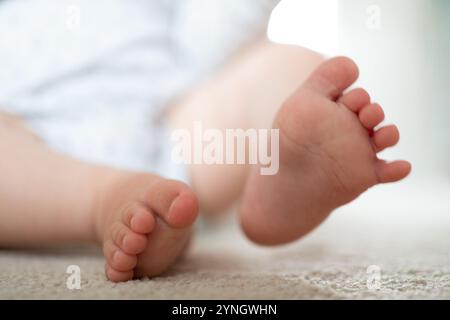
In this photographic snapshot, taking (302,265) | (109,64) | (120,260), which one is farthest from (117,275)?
(109,64)

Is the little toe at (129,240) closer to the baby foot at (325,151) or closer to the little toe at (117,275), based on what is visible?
the little toe at (117,275)

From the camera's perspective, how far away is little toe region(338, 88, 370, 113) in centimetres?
45

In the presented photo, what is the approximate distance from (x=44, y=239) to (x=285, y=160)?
0.25m

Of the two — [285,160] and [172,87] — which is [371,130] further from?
[172,87]

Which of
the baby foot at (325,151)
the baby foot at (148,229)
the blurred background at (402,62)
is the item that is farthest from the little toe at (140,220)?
the blurred background at (402,62)

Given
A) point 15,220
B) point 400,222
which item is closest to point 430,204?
point 400,222

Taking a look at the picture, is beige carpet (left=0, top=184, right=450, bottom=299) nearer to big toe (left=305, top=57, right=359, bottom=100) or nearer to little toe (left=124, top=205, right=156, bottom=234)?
little toe (left=124, top=205, right=156, bottom=234)

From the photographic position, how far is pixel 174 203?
1.29ft

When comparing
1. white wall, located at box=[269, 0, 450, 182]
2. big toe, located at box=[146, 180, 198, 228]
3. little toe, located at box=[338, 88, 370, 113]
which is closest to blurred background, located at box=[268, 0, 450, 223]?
white wall, located at box=[269, 0, 450, 182]

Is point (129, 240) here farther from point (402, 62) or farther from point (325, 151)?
point (402, 62)

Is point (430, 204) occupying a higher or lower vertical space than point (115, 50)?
lower

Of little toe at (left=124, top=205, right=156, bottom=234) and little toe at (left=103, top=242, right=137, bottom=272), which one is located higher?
little toe at (left=124, top=205, right=156, bottom=234)

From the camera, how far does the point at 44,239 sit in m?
0.53
